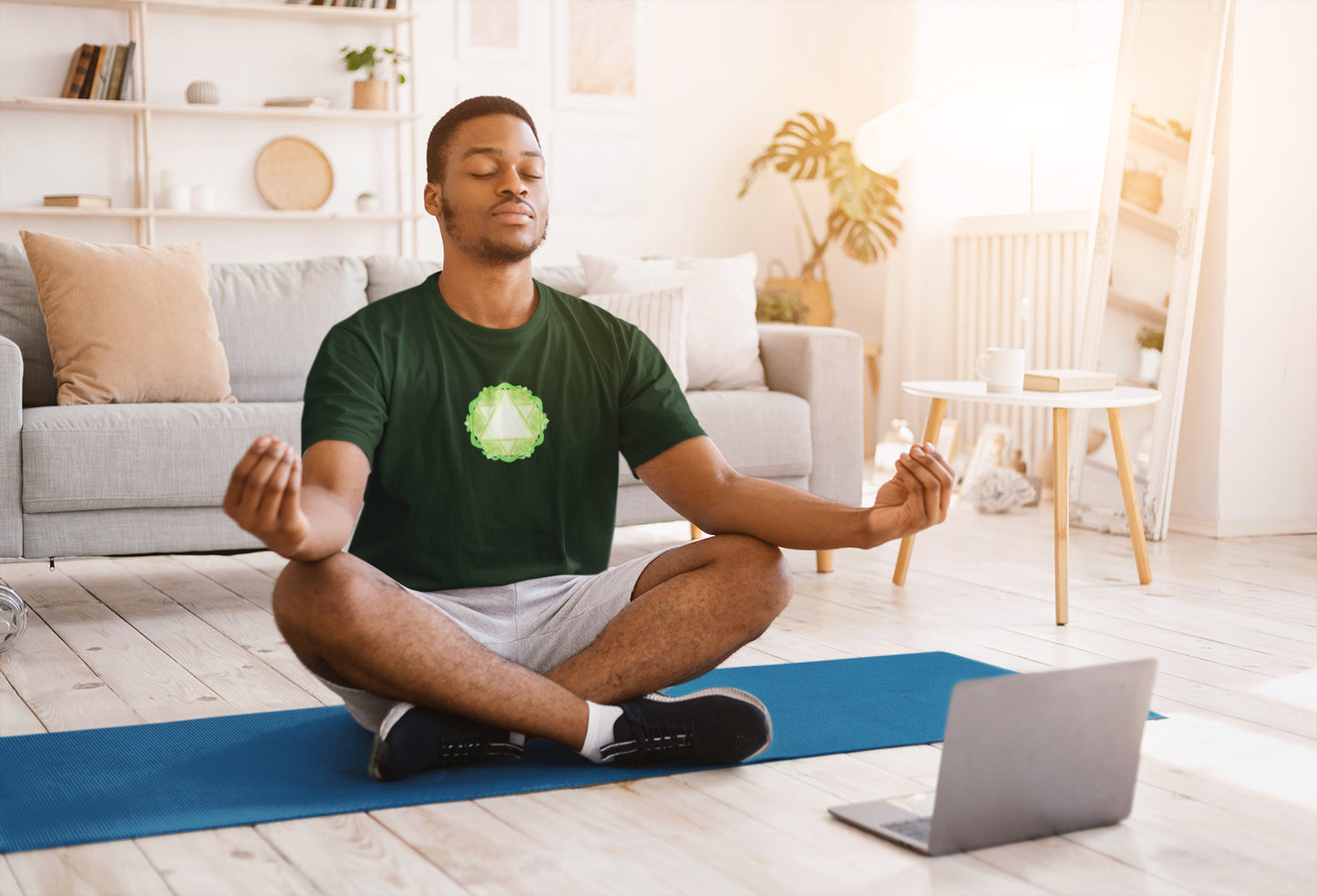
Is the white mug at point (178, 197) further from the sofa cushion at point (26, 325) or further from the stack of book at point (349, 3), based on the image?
the sofa cushion at point (26, 325)

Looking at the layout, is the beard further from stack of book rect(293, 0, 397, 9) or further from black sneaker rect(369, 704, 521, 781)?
stack of book rect(293, 0, 397, 9)

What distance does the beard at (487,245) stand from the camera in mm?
1853

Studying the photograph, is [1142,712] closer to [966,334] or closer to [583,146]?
[966,334]

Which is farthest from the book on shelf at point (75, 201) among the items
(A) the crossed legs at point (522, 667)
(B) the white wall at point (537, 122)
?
(A) the crossed legs at point (522, 667)

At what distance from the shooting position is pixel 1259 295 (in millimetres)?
3893

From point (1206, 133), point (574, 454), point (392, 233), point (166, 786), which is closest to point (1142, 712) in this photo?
point (574, 454)

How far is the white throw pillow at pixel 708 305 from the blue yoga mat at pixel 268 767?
1.48 m

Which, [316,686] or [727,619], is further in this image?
[316,686]

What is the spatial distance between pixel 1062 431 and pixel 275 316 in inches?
75.4

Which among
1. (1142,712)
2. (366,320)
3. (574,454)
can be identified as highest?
(366,320)

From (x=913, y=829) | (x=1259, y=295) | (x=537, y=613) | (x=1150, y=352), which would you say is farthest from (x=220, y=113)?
(x=913, y=829)

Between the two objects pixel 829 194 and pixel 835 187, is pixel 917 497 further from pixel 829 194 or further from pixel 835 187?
pixel 829 194

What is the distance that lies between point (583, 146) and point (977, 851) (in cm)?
457

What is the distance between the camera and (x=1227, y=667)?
2451 mm
